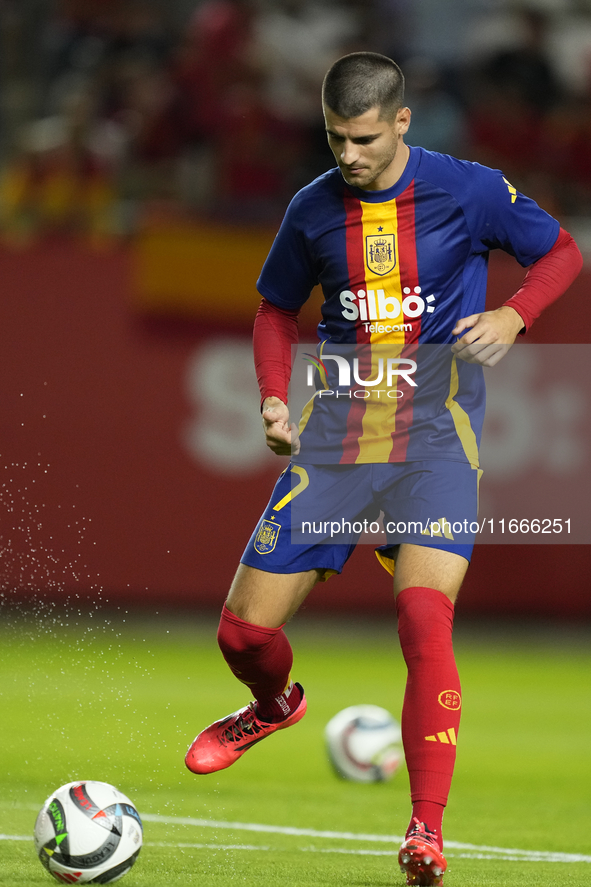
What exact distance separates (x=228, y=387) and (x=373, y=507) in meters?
5.79

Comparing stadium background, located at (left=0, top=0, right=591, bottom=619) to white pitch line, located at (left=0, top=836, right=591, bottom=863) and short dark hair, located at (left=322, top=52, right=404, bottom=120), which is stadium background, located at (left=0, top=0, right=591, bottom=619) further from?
short dark hair, located at (left=322, top=52, right=404, bottom=120)

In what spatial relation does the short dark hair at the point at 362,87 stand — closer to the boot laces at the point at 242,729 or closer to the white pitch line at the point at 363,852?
the boot laces at the point at 242,729

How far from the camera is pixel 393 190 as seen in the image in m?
4.06

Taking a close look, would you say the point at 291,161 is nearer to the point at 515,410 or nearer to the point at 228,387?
the point at 228,387

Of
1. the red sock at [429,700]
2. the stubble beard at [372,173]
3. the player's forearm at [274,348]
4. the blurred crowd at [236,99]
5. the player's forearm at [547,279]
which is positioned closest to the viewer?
the red sock at [429,700]

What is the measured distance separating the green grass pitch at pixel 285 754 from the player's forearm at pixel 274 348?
1.46 metres

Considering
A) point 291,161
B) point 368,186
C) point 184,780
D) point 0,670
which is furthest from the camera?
point 291,161

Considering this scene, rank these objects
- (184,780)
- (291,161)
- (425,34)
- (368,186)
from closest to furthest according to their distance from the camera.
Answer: (368,186), (184,780), (291,161), (425,34)

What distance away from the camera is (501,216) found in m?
4.06

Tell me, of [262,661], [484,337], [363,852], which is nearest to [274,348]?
[484,337]

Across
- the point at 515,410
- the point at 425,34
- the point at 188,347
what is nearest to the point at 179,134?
the point at 188,347

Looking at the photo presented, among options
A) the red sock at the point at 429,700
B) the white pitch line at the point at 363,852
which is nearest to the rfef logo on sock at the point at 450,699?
the red sock at the point at 429,700

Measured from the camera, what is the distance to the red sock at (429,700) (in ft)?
11.9

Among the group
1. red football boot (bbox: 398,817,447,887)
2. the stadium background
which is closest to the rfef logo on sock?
red football boot (bbox: 398,817,447,887)
